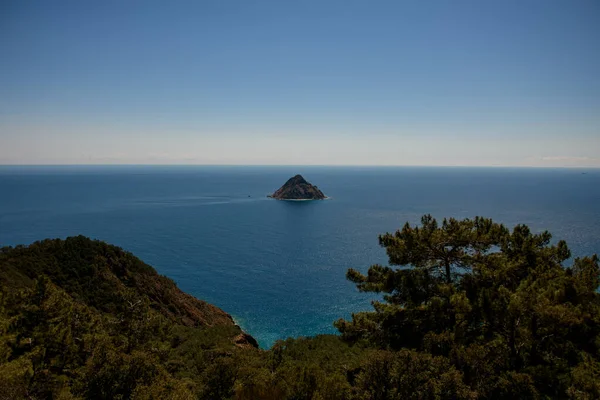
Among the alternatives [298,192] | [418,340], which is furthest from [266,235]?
[418,340]

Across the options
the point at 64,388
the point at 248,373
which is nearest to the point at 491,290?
the point at 248,373

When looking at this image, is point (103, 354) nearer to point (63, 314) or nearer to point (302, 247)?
point (63, 314)

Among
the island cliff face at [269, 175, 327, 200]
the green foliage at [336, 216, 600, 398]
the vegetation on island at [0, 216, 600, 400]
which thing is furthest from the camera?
the island cliff face at [269, 175, 327, 200]

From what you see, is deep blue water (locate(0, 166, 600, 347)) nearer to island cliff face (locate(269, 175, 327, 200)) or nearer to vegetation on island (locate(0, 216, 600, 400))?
island cliff face (locate(269, 175, 327, 200))

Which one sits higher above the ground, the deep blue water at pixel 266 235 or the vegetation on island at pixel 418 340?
the vegetation on island at pixel 418 340

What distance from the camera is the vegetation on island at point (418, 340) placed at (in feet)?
48.3

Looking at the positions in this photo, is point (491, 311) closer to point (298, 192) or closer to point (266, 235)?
point (266, 235)

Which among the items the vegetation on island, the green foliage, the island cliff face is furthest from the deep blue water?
the green foliage

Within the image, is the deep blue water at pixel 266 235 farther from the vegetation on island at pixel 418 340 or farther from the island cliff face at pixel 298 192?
the vegetation on island at pixel 418 340

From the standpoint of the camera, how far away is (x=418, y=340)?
1942cm

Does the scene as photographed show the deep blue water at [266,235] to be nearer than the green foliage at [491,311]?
No

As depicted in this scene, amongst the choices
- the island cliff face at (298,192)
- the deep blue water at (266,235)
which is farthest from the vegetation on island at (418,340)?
the island cliff face at (298,192)

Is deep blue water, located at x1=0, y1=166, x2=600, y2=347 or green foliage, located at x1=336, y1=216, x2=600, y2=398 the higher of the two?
green foliage, located at x1=336, y1=216, x2=600, y2=398

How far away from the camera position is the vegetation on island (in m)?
14.7
